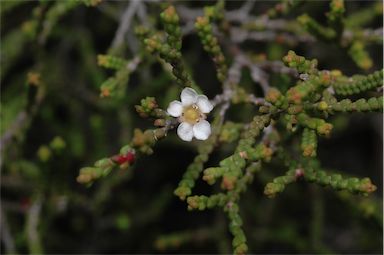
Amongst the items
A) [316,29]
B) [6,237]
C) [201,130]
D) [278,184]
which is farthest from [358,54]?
[6,237]

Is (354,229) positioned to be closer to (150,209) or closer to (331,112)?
(150,209)

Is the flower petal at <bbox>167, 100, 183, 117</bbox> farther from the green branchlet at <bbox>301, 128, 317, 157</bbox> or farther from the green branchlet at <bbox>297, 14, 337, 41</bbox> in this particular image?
the green branchlet at <bbox>297, 14, 337, 41</bbox>

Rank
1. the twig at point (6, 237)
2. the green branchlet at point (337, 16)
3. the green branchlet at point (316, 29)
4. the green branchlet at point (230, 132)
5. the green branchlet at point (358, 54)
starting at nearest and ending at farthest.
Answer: the green branchlet at point (230, 132) < the green branchlet at point (337, 16) < the green branchlet at point (316, 29) < the green branchlet at point (358, 54) < the twig at point (6, 237)

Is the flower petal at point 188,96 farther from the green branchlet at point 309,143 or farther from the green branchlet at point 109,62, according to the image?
the green branchlet at point 109,62

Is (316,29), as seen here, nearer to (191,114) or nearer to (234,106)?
(234,106)

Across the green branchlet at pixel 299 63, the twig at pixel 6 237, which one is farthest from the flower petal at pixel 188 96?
the twig at pixel 6 237

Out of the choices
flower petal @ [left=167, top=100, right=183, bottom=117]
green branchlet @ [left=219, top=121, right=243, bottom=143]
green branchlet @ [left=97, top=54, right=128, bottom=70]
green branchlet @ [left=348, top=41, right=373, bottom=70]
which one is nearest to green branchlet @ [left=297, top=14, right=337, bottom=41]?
green branchlet @ [left=348, top=41, right=373, bottom=70]

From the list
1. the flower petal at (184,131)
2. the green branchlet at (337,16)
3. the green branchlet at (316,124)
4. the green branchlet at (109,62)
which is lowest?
the flower petal at (184,131)

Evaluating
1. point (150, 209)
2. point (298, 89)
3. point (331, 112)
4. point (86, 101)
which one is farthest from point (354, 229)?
point (298, 89)
